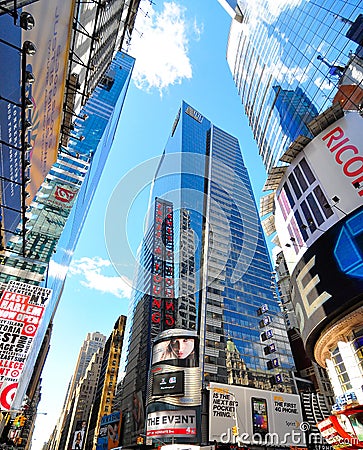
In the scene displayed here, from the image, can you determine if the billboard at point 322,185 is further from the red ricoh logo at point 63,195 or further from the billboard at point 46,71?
the red ricoh logo at point 63,195

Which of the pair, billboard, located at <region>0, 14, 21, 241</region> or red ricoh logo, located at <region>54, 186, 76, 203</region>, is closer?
billboard, located at <region>0, 14, 21, 241</region>

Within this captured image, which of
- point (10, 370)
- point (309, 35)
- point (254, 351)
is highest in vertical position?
point (309, 35)

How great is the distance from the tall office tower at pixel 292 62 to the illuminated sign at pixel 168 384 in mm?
37615

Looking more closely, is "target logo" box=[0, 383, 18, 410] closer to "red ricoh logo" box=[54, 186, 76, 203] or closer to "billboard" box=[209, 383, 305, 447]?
"red ricoh logo" box=[54, 186, 76, 203]

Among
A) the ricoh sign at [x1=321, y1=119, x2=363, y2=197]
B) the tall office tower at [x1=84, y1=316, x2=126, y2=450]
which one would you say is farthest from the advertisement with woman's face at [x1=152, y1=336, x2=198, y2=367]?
the tall office tower at [x1=84, y1=316, x2=126, y2=450]

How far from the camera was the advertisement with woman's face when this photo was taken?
48.9 m

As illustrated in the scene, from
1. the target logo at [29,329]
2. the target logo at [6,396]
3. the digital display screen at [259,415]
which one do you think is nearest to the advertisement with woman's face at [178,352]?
the digital display screen at [259,415]

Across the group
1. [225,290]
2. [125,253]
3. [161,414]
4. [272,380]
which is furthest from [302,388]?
[125,253]

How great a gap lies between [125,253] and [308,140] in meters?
25.2

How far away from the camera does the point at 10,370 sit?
17.4 m

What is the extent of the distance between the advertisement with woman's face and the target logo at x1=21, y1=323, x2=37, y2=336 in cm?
3408

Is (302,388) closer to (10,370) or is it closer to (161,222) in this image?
(161,222)

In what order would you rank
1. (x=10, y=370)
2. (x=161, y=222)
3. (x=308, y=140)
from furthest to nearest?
(x=161, y=222) → (x=308, y=140) → (x=10, y=370)

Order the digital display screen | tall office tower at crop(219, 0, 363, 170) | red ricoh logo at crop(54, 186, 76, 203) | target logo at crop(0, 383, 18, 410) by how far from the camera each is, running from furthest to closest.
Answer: the digital display screen, red ricoh logo at crop(54, 186, 76, 203), tall office tower at crop(219, 0, 363, 170), target logo at crop(0, 383, 18, 410)
